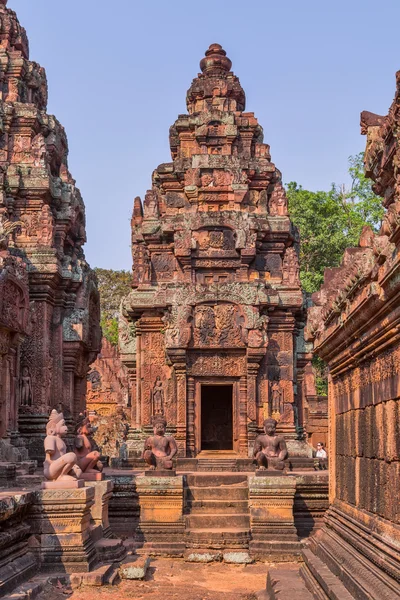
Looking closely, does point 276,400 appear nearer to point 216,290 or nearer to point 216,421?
point 216,290

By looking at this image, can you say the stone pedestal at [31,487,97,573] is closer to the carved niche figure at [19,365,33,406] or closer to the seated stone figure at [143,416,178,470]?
the seated stone figure at [143,416,178,470]

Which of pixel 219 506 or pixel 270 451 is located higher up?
pixel 270 451

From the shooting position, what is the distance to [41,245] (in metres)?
18.1

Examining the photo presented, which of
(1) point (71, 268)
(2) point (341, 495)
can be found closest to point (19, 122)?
(1) point (71, 268)

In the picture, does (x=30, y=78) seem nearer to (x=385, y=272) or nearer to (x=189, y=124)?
(x=189, y=124)

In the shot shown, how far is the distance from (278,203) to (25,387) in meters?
7.27

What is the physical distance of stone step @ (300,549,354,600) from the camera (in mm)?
6023

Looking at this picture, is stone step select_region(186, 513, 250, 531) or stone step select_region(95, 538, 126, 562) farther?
stone step select_region(186, 513, 250, 531)

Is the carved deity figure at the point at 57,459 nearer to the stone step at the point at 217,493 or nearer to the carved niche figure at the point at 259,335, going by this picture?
the stone step at the point at 217,493

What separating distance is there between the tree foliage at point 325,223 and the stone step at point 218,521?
18.2m

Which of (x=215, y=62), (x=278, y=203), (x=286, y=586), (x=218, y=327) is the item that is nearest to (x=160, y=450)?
(x=218, y=327)

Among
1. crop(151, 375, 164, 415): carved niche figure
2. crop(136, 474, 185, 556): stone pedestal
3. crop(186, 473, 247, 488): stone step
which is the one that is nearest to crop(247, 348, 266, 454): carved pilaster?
crop(151, 375, 164, 415): carved niche figure

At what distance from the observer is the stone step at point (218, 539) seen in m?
11.6

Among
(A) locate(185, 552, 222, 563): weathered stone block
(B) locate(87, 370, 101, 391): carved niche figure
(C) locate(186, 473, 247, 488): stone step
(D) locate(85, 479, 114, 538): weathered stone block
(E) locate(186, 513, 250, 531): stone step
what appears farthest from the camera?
(B) locate(87, 370, 101, 391): carved niche figure
